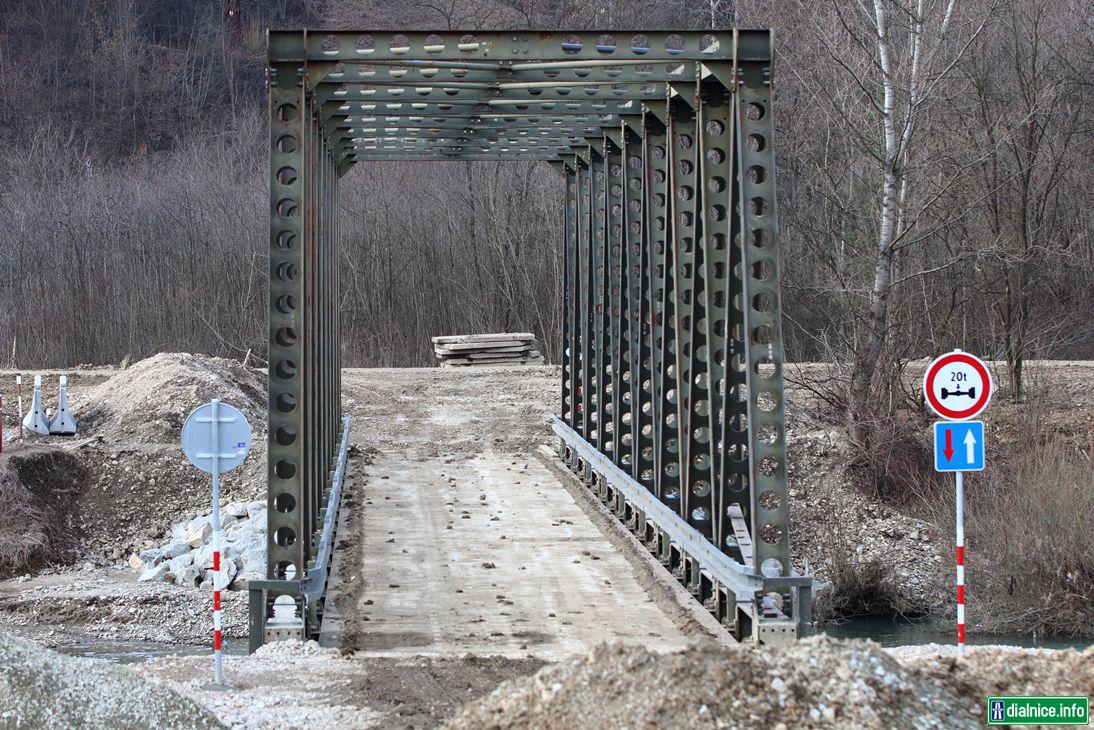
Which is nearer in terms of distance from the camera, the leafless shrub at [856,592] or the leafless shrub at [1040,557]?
the leafless shrub at [1040,557]

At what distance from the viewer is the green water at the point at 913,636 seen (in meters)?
16.1

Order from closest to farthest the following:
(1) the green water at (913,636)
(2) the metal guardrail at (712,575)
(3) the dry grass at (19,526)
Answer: (2) the metal guardrail at (712,575) → (1) the green water at (913,636) → (3) the dry grass at (19,526)

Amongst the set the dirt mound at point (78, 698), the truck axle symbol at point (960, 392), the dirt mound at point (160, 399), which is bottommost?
the dirt mound at point (78, 698)

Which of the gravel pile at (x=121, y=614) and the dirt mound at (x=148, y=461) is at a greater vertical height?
the dirt mound at (x=148, y=461)

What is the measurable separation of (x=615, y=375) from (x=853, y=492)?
6.93m

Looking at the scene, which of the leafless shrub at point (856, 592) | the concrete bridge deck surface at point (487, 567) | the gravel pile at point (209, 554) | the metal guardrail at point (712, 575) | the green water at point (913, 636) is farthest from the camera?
the leafless shrub at point (856, 592)

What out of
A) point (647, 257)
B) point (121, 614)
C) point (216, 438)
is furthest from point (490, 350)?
point (216, 438)

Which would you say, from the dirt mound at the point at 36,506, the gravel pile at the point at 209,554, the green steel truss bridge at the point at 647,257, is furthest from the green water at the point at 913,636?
the dirt mound at the point at 36,506

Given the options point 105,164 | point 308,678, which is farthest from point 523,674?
point 105,164

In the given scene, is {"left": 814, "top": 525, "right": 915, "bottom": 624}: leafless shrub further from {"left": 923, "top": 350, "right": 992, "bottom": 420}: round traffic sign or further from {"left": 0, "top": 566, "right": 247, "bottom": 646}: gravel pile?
{"left": 0, "top": 566, "right": 247, "bottom": 646}: gravel pile

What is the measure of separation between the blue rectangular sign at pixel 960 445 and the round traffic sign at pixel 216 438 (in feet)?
17.4

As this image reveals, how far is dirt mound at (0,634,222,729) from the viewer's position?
689cm

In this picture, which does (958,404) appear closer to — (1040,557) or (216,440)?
(216,440)

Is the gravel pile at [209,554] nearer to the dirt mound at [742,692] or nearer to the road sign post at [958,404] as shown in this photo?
the road sign post at [958,404]
